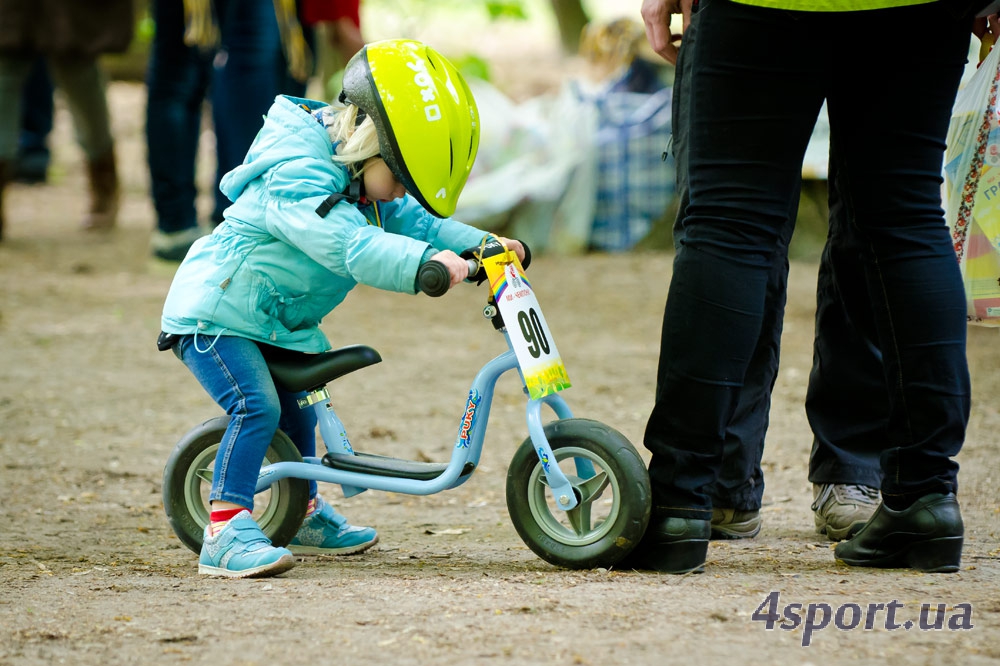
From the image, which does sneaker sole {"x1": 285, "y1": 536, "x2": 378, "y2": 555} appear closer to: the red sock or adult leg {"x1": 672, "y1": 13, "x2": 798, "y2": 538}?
the red sock

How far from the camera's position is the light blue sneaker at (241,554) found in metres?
2.62

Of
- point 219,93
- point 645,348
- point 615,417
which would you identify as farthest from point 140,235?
point 615,417

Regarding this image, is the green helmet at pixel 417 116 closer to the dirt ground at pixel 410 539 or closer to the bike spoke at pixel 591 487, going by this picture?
the bike spoke at pixel 591 487

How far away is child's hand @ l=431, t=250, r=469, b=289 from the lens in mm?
2441

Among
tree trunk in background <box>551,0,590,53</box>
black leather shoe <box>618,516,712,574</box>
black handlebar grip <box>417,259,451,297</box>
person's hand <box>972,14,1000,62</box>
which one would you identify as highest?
tree trunk in background <box>551,0,590,53</box>

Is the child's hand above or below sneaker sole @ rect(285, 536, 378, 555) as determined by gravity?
above

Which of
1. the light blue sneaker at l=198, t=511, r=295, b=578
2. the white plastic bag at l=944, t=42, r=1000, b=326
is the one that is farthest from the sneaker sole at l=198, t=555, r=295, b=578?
the white plastic bag at l=944, t=42, r=1000, b=326

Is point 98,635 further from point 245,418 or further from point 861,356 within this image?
point 861,356

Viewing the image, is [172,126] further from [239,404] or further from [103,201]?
[239,404]

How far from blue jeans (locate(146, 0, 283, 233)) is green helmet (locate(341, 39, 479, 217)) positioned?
309 cm

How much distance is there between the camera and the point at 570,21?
47.1 ft

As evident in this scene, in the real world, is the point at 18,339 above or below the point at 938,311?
below

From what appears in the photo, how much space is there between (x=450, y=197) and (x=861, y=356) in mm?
1090

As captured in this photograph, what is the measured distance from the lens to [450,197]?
8.68 feet
